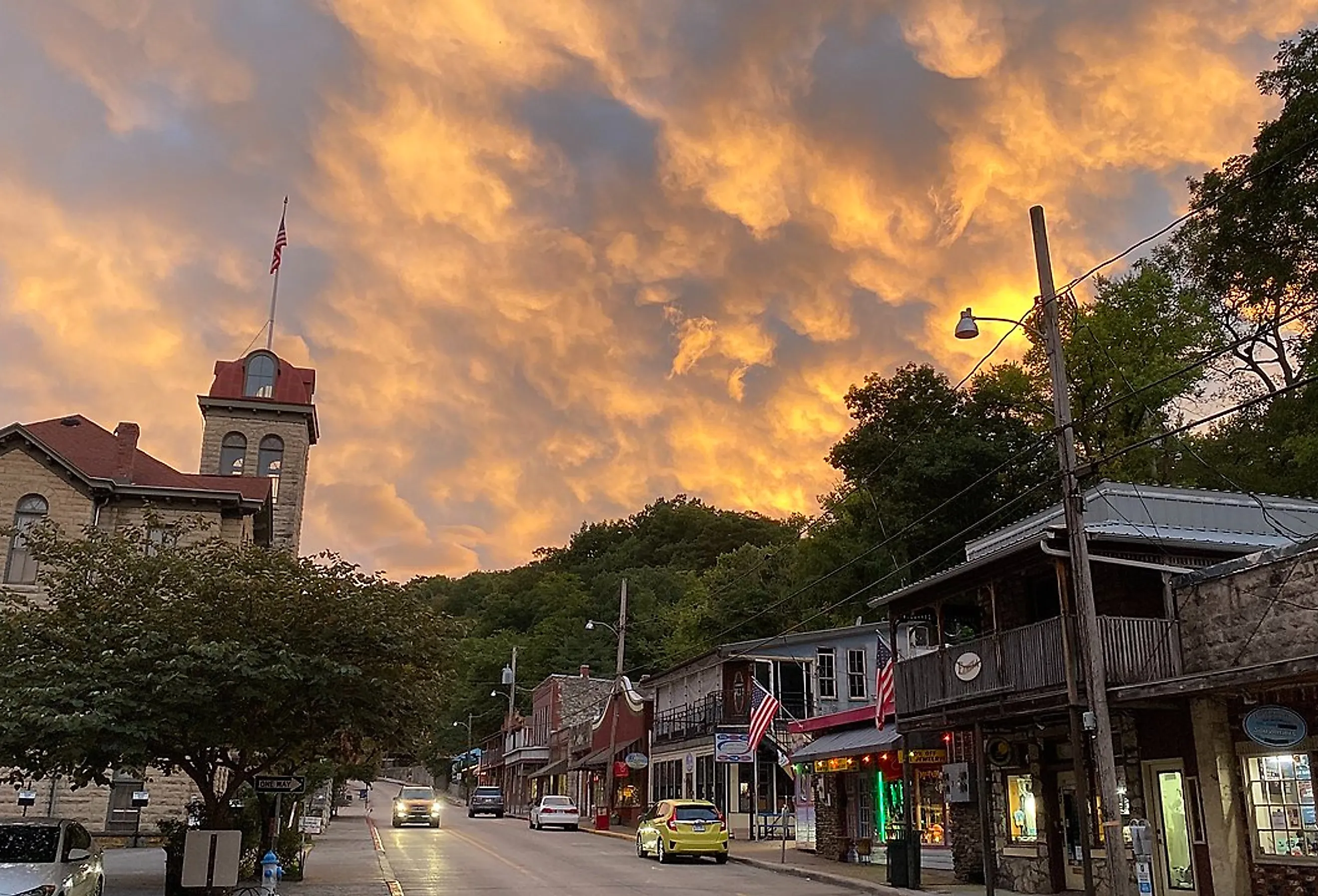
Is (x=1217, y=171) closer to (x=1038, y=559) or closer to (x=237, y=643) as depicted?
(x=1038, y=559)

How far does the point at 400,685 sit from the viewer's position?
1745 centimetres

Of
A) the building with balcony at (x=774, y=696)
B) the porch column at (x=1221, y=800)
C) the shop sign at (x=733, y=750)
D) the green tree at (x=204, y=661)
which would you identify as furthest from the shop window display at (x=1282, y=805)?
the building with balcony at (x=774, y=696)

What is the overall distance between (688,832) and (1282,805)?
51.9 feet

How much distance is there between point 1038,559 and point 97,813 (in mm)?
28386

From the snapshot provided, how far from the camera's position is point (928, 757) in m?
25.7

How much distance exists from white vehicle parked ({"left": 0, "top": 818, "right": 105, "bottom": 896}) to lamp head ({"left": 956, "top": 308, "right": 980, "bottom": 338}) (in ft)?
47.5

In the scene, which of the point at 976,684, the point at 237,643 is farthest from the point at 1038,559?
the point at 237,643

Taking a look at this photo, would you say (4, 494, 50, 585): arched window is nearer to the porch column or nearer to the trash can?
the trash can

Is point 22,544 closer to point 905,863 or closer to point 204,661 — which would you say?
point 204,661

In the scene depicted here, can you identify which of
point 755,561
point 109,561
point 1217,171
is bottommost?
point 109,561

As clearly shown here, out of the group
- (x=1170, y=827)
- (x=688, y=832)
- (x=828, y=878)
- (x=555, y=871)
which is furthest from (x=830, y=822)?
(x=1170, y=827)

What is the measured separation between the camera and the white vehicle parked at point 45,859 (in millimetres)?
13414

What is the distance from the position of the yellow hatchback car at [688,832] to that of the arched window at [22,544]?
825 inches

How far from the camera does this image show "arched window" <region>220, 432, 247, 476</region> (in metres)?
48.4
